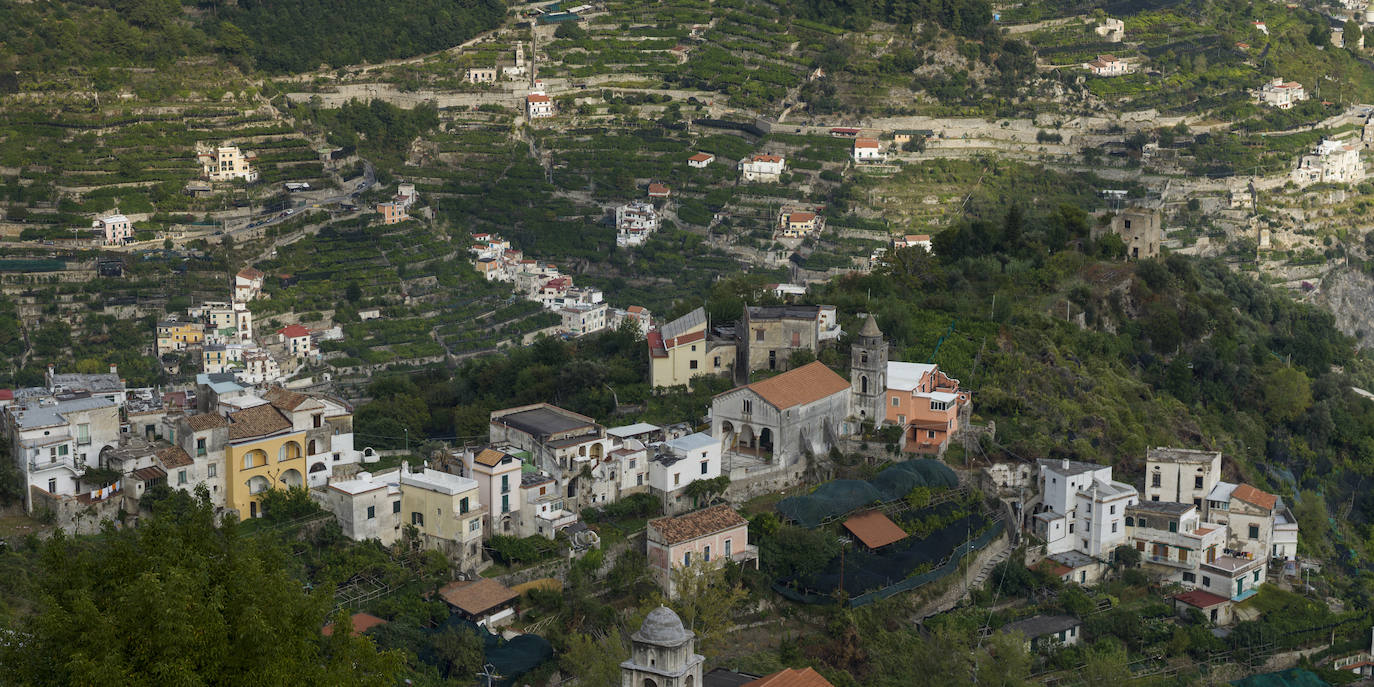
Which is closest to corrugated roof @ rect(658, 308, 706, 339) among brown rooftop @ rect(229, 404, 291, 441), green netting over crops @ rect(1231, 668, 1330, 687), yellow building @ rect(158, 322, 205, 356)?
brown rooftop @ rect(229, 404, 291, 441)

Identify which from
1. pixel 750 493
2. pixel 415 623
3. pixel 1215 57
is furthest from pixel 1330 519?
pixel 1215 57

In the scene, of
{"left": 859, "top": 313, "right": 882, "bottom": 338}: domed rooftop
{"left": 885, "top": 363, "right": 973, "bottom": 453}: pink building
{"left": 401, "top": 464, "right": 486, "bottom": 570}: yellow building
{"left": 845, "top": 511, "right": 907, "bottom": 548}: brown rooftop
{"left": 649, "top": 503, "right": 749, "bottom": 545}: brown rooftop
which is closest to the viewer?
{"left": 401, "top": 464, "right": 486, "bottom": 570}: yellow building

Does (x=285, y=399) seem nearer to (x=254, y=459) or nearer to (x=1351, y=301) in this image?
(x=254, y=459)

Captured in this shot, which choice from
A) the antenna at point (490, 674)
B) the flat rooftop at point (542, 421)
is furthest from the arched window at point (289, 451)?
the antenna at point (490, 674)

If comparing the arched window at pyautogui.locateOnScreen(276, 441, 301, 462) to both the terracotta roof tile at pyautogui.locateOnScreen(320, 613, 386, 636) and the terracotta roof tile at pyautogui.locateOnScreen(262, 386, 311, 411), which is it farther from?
the terracotta roof tile at pyautogui.locateOnScreen(320, 613, 386, 636)

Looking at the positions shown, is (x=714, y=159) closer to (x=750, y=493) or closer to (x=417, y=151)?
(x=417, y=151)
